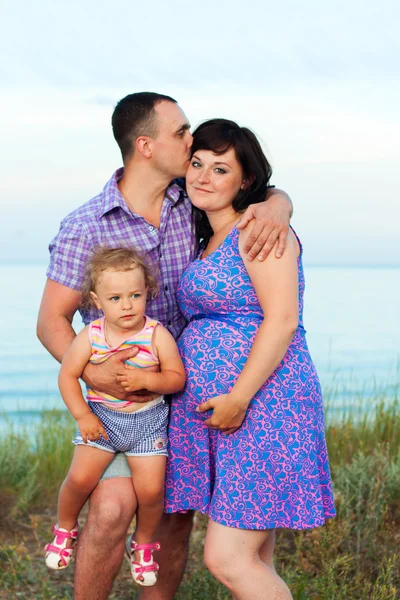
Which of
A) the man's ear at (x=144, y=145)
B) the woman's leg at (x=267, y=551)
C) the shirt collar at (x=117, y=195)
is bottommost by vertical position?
the woman's leg at (x=267, y=551)

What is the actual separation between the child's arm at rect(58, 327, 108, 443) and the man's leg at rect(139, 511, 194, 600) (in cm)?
79

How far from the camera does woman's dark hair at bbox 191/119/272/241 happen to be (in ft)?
12.2

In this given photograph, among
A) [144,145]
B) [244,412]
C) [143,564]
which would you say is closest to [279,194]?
[144,145]

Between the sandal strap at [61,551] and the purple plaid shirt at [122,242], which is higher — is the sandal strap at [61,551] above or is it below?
below

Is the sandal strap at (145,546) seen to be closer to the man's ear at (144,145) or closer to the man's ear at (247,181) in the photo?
the man's ear at (247,181)

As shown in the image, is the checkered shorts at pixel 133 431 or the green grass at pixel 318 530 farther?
the green grass at pixel 318 530

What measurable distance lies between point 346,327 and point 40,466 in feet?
55.2

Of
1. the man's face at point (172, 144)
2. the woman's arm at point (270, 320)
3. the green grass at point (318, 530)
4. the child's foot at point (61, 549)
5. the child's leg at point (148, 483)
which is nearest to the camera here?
the woman's arm at point (270, 320)

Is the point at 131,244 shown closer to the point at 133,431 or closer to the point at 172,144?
the point at 172,144

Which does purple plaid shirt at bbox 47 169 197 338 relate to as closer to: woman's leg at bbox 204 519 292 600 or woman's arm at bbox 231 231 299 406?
woman's arm at bbox 231 231 299 406

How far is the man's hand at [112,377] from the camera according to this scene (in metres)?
3.48

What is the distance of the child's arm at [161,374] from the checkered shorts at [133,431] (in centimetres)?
16

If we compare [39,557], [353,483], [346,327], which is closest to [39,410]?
[39,557]

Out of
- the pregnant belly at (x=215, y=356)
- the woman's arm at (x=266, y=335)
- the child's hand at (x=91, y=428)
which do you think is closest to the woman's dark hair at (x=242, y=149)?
the woman's arm at (x=266, y=335)
